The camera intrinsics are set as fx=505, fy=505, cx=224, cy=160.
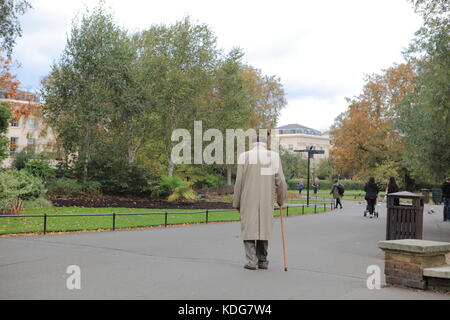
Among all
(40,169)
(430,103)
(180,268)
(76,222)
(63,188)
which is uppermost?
(430,103)

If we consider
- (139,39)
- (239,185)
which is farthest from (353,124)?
(239,185)

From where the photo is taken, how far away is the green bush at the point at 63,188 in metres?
24.4

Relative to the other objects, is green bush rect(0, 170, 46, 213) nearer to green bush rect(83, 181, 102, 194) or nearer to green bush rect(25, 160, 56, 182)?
green bush rect(25, 160, 56, 182)

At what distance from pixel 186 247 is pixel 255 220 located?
3.18 meters

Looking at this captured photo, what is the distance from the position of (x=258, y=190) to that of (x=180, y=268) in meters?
1.70

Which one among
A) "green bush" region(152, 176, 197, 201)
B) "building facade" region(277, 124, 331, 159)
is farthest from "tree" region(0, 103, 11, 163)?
"building facade" region(277, 124, 331, 159)

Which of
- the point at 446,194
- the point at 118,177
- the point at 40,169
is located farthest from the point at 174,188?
the point at 446,194

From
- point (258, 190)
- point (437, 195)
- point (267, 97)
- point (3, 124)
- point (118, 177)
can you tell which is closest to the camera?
point (258, 190)

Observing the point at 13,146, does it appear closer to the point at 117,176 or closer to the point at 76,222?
the point at 117,176

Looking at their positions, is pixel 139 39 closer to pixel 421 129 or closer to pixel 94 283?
pixel 421 129

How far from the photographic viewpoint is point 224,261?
8.74 meters

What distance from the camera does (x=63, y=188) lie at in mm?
24641

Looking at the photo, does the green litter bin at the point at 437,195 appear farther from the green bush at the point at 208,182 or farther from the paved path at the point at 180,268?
the paved path at the point at 180,268

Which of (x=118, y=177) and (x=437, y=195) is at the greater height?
(x=118, y=177)
